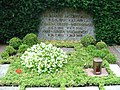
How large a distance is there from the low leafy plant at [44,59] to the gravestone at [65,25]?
8.33 ft

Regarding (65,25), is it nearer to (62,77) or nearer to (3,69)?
(3,69)

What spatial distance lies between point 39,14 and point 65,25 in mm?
788

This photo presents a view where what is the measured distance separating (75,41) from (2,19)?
210 centimetres

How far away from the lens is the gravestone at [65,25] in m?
7.32

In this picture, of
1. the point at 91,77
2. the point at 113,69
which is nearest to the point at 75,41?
the point at 113,69

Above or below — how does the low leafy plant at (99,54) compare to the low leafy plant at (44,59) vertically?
below

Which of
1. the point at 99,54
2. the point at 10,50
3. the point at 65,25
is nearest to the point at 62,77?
the point at 99,54

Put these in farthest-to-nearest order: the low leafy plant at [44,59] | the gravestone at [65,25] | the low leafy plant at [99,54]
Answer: the gravestone at [65,25], the low leafy plant at [99,54], the low leafy plant at [44,59]

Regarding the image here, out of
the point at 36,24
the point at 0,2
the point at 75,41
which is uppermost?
the point at 0,2

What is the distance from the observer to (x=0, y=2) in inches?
274

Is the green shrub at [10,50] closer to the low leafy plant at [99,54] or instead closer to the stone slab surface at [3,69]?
the stone slab surface at [3,69]

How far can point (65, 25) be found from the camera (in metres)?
7.38

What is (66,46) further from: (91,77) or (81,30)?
(91,77)

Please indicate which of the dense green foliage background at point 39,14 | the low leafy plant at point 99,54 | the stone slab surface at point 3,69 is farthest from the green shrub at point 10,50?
the low leafy plant at point 99,54
